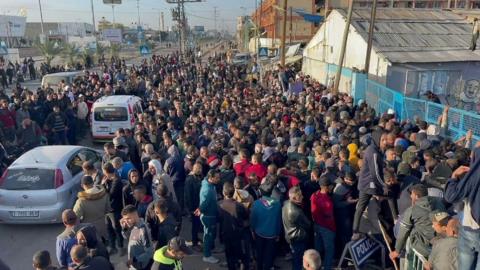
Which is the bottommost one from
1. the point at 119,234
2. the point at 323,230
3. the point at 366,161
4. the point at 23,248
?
the point at 23,248

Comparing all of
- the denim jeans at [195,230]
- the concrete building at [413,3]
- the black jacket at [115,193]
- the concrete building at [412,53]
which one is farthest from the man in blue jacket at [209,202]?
the concrete building at [413,3]

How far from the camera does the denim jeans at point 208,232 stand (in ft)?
22.6

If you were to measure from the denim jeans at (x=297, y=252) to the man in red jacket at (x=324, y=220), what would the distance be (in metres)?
0.31

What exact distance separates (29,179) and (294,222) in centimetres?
524

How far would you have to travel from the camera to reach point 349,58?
915 inches

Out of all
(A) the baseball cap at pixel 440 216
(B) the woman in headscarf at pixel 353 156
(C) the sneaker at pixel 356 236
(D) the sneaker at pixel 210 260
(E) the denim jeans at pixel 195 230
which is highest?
(A) the baseball cap at pixel 440 216

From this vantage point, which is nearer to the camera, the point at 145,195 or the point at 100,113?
the point at 145,195

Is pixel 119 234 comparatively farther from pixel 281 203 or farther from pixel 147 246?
pixel 281 203

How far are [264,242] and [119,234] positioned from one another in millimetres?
2554

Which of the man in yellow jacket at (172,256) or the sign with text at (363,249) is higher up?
the man in yellow jacket at (172,256)

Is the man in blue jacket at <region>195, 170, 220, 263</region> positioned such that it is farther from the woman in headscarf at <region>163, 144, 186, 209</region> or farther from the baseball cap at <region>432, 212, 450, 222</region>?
the baseball cap at <region>432, 212, 450, 222</region>

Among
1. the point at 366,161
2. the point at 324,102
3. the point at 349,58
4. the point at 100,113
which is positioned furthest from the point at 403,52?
the point at 366,161

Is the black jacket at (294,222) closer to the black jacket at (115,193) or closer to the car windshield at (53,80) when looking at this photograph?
the black jacket at (115,193)

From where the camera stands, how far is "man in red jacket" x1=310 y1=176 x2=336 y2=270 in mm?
6262
